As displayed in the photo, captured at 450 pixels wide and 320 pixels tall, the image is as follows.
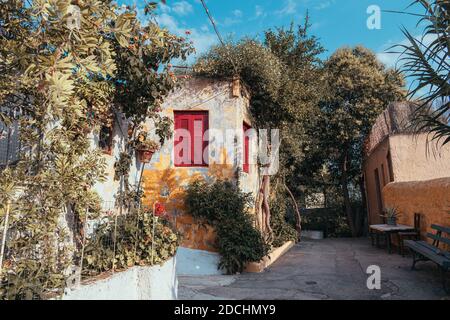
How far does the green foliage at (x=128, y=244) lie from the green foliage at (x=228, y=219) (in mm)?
2373

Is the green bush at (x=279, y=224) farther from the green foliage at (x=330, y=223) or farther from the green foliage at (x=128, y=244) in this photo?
the green foliage at (x=128, y=244)

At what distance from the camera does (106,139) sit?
6.54m

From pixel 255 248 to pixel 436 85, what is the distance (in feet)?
16.8

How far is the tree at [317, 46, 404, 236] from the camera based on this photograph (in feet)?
56.9

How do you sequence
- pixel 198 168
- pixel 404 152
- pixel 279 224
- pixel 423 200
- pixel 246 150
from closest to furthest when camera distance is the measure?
pixel 198 168, pixel 423 200, pixel 246 150, pixel 404 152, pixel 279 224

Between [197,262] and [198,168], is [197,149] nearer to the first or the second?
[198,168]

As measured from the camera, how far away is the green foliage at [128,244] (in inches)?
186

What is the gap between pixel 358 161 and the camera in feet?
61.8

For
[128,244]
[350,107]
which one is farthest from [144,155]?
[350,107]

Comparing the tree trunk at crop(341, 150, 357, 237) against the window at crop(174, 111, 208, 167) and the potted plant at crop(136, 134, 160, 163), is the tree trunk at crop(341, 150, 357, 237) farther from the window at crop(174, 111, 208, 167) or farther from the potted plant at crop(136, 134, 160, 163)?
the potted plant at crop(136, 134, 160, 163)

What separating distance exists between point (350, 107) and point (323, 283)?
42.6ft

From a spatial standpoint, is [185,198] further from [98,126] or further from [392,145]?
[392,145]

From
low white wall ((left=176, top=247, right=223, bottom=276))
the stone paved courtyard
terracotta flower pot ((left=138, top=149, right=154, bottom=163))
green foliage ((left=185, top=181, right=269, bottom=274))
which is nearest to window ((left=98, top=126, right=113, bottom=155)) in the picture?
terracotta flower pot ((left=138, top=149, right=154, bottom=163))

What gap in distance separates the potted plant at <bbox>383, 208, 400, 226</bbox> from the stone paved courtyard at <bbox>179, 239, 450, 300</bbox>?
219cm
